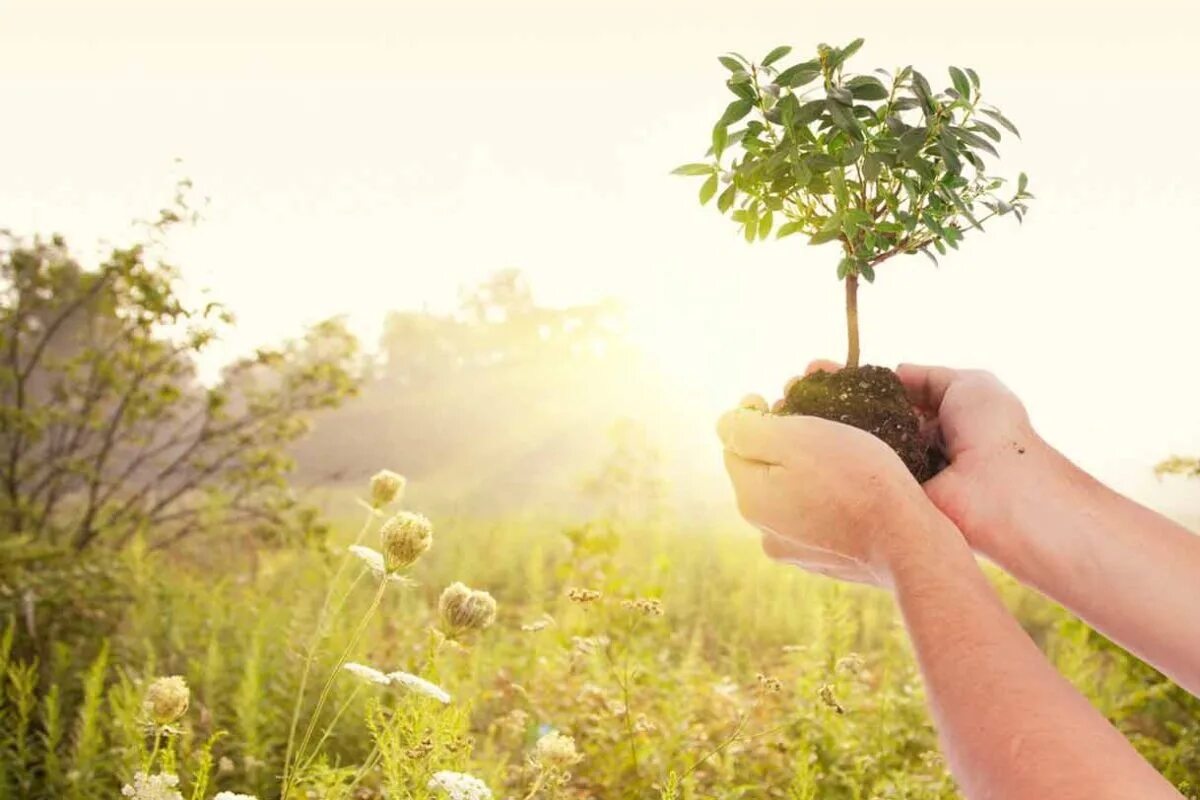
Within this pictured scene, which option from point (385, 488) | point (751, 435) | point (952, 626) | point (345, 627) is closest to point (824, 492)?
point (751, 435)

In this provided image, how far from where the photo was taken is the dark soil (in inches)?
74.1

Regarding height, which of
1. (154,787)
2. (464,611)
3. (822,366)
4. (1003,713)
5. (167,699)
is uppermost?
(822,366)

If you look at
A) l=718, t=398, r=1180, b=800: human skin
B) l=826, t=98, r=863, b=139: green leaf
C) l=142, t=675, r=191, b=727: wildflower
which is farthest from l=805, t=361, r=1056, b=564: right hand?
l=142, t=675, r=191, b=727: wildflower

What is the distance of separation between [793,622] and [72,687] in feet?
10.6

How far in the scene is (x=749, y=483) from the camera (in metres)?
1.69

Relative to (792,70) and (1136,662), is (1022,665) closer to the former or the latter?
(792,70)

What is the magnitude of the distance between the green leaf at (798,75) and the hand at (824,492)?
24.5 inches

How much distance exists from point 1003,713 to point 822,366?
126 cm

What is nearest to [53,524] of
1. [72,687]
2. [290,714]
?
[72,687]

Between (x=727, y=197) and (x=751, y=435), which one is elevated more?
(x=727, y=197)

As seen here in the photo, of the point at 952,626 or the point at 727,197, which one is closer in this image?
the point at 952,626

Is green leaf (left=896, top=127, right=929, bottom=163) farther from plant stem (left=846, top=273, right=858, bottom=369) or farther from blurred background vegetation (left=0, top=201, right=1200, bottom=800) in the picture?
blurred background vegetation (left=0, top=201, right=1200, bottom=800)

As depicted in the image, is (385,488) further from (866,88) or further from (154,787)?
(866,88)

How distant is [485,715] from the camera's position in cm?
342
